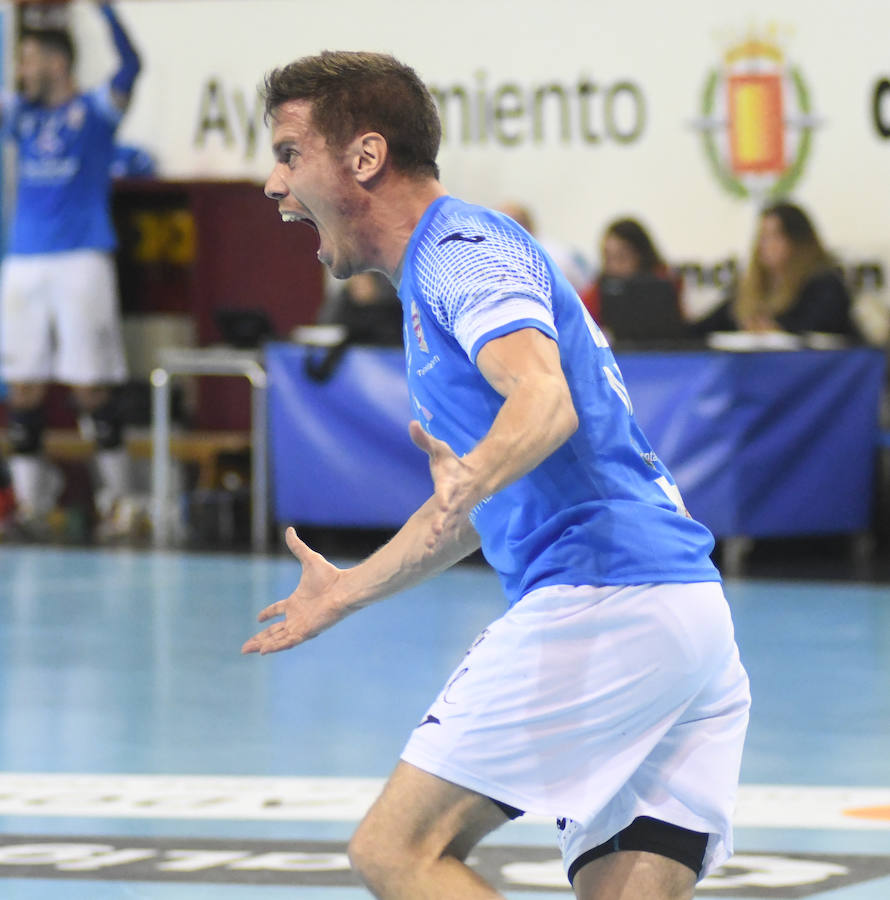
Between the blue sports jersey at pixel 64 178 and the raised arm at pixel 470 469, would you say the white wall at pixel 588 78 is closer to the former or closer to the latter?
the blue sports jersey at pixel 64 178

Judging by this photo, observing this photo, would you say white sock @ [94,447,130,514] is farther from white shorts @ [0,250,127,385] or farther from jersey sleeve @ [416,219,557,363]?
jersey sleeve @ [416,219,557,363]

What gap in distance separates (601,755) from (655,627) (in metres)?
0.18

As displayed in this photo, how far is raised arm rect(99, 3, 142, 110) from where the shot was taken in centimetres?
1084

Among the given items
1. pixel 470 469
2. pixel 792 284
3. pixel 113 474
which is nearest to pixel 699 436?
pixel 792 284

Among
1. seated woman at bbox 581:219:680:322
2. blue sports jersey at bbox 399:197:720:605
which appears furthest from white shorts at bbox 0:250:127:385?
blue sports jersey at bbox 399:197:720:605

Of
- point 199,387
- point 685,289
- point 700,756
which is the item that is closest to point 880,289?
point 685,289

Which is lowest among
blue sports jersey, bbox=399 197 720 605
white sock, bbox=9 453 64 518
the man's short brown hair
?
white sock, bbox=9 453 64 518

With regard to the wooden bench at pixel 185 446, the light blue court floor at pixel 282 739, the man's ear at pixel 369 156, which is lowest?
the wooden bench at pixel 185 446

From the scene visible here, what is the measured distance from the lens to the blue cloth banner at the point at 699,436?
30.6ft

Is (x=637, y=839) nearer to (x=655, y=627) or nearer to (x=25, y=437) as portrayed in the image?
(x=655, y=627)

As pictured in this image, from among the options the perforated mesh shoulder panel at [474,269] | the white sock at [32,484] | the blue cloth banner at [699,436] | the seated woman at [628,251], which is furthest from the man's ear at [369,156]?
the white sock at [32,484]

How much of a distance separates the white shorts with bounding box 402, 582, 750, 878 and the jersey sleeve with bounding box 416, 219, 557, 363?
1.32ft

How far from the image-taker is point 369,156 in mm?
2551

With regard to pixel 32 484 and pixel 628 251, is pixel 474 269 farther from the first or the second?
pixel 32 484
